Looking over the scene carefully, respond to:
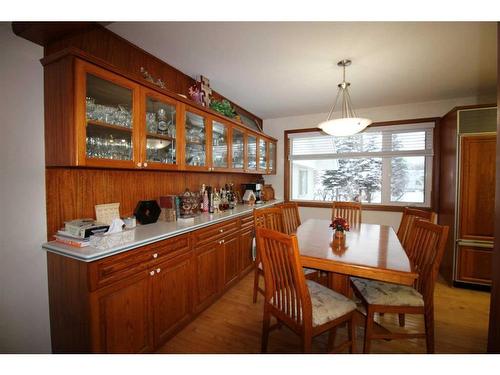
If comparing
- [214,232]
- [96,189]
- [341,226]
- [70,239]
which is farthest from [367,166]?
[70,239]

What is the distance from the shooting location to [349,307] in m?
1.37

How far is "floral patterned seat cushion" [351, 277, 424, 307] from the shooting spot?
1.42m

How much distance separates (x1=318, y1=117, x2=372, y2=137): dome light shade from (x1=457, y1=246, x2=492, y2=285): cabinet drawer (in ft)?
6.65

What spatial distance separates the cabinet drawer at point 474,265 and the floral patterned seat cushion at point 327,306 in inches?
85.5

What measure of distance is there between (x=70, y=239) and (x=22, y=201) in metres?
0.38

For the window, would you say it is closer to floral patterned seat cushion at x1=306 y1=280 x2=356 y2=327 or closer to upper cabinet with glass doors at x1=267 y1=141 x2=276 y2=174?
upper cabinet with glass doors at x1=267 y1=141 x2=276 y2=174

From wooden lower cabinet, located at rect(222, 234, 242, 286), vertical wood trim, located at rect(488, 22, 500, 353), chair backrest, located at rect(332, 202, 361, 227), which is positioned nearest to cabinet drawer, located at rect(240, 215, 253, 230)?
wooden lower cabinet, located at rect(222, 234, 242, 286)

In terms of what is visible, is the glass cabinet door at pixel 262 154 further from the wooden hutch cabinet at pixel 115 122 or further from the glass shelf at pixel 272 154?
the wooden hutch cabinet at pixel 115 122

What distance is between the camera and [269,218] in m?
2.21

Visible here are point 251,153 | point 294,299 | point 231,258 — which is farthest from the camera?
point 251,153

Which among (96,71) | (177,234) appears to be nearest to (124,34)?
(96,71)

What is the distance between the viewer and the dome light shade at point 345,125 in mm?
1916

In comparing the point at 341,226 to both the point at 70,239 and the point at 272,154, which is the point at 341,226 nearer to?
the point at 70,239

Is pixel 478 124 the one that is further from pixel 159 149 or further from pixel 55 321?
pixel 55 321
